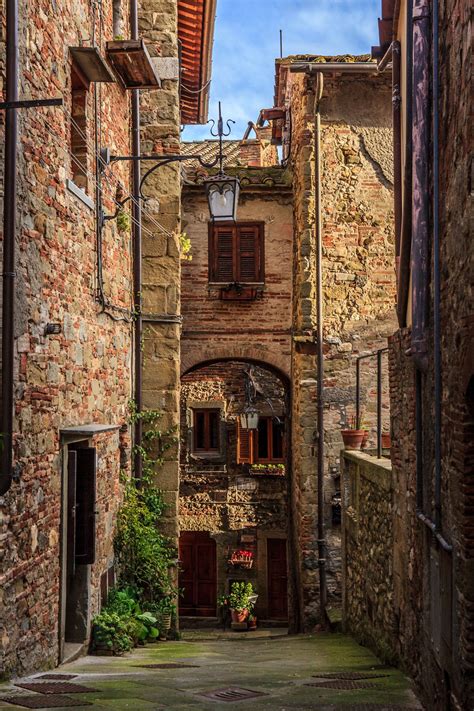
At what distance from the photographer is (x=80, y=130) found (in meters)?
8.30

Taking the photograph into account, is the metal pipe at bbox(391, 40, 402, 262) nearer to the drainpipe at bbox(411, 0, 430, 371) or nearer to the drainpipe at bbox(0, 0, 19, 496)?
the drainpipe at bbox(411, 0, 430, 371)

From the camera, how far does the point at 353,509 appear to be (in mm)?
10289

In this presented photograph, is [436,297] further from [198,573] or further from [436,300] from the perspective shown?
[198,573]

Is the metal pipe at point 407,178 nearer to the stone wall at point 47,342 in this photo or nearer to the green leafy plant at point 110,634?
the stone wall at point 47,342

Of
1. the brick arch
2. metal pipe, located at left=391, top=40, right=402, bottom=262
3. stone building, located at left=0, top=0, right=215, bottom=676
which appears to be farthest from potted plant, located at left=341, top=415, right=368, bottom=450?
the brick arch

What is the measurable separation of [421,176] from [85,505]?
4426mm

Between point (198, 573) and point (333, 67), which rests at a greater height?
point (333, 67)

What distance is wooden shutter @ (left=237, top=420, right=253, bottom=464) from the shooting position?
2023 cm

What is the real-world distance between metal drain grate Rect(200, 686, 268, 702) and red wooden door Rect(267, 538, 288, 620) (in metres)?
14.3

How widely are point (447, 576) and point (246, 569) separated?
15.8 m

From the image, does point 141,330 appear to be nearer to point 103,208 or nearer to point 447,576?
point 103,208

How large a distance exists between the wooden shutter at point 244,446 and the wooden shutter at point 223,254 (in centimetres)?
608

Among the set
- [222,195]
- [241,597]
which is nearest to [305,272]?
[222,195]

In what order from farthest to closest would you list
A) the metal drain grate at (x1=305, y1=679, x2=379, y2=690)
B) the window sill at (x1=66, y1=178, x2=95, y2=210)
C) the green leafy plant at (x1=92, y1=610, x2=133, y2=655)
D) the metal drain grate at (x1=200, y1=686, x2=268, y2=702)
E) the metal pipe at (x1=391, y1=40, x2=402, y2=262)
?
1. the green leafy plant at (x1=92, y1=610, x2=133, y2=655)
2. the metal pipe at (x1=391, y1=40, x2=402, y2=262)
3. the window sill at (x1=66, y1=178, x2=95, y2=210)
4. the metal drain grate at (x1=305, y1=679, x2=379, y2=690)
5. the metal drain grate at (x1=200, y1=686, x2=268, y2=702)
